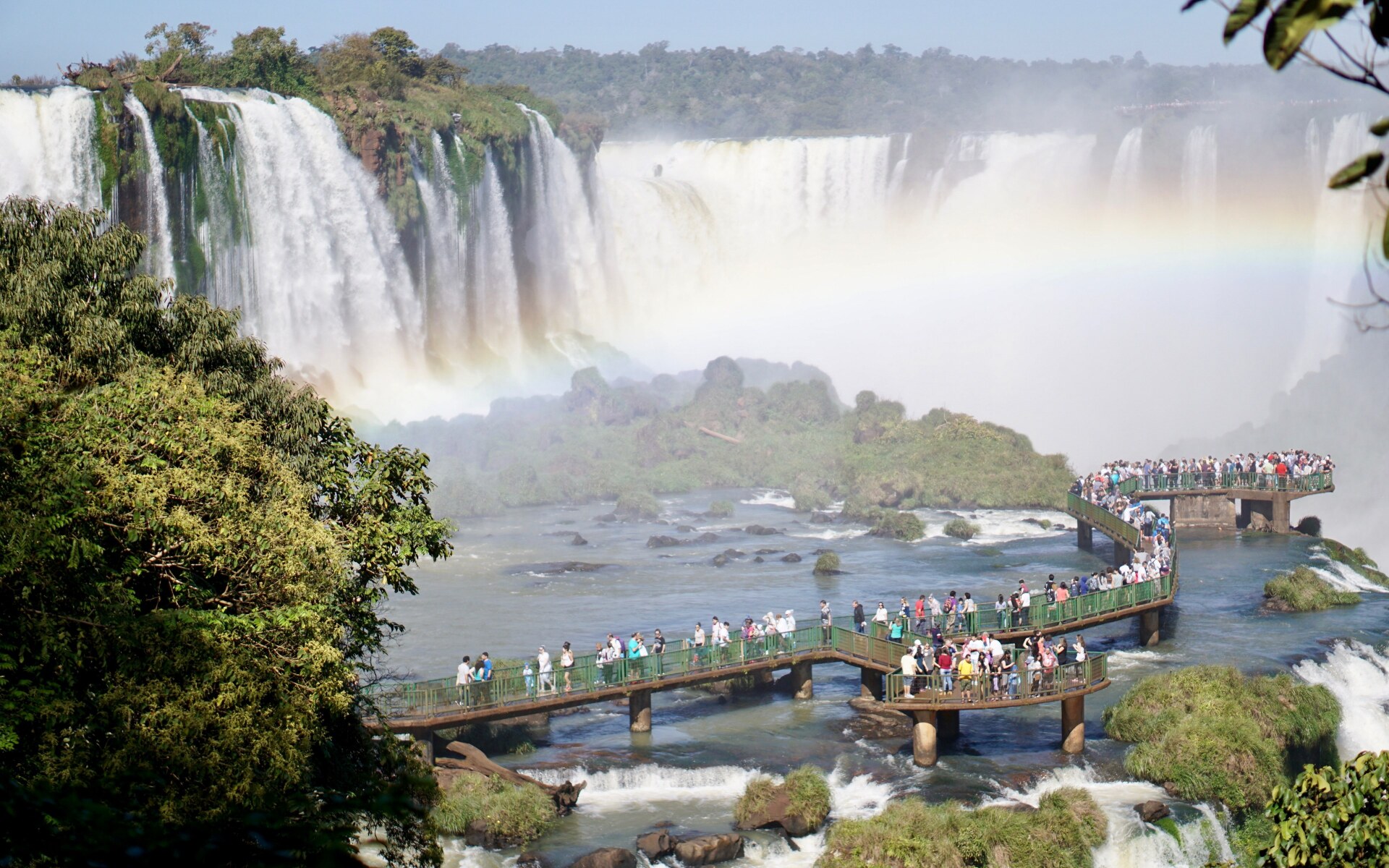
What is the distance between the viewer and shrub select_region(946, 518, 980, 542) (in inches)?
1768

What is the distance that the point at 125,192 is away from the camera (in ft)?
134

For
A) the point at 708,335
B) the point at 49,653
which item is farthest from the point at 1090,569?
the point at 708,335

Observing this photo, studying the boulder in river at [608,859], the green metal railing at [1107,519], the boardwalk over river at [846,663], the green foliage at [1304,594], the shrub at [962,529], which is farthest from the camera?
the shrub at [962,529]

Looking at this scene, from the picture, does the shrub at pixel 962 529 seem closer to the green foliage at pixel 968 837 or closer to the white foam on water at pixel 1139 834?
the white foam on water at pixel 1139 834

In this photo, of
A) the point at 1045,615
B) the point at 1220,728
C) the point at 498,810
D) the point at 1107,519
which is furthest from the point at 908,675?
the point at 1107,519

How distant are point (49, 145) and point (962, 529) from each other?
28385 mm

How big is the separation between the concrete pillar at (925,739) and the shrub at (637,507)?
2758 cm

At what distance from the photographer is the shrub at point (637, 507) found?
50.1 metres

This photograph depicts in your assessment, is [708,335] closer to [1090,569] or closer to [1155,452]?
[1155,452]

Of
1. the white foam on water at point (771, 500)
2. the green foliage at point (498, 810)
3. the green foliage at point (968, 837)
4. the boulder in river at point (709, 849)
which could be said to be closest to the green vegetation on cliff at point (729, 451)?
the white foam on water at point (771, 500)

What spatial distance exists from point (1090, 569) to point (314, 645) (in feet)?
95.4

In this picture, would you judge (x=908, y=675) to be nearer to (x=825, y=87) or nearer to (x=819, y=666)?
(x=819, y=666)

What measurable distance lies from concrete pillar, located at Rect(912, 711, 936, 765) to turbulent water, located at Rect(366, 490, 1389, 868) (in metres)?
0.27

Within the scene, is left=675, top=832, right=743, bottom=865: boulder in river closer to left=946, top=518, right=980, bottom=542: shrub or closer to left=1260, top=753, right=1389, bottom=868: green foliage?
left=1260, top=753, right=1389, bottom=868: green foliage
